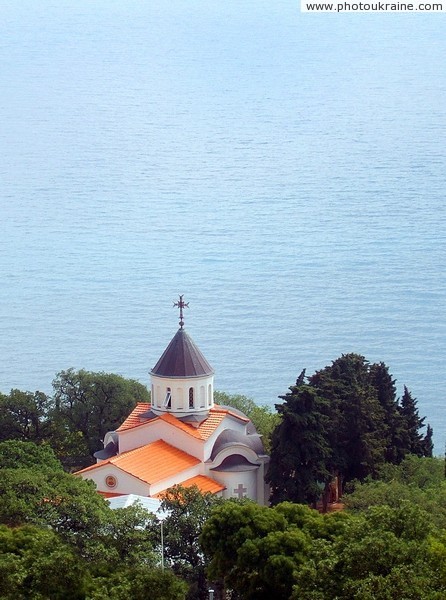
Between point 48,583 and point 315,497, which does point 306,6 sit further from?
point 48,583

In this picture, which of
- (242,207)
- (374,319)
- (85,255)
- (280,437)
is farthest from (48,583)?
(242,207)

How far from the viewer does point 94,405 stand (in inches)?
1764

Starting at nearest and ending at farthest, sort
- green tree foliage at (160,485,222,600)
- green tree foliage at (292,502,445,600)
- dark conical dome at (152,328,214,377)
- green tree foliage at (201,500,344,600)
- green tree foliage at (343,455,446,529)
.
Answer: green tree foliage at (292,502,445,600), green tree foliage at (201,500,344,600), green tree foliage at (160,485,222,600), green tree foliage at (343,455,446,529), dark conical dome at (152,328,214,377)

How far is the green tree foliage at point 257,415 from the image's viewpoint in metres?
43.3

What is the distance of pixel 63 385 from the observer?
4547cm

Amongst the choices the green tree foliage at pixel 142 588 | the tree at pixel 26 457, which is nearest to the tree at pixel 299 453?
the tree at pixel 26 457

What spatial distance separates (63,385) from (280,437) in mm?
7852

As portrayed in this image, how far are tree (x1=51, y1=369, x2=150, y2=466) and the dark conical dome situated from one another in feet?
11.4

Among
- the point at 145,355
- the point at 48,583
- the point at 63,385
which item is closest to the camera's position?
the point at 48,583

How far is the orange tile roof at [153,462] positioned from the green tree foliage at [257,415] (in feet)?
8.67

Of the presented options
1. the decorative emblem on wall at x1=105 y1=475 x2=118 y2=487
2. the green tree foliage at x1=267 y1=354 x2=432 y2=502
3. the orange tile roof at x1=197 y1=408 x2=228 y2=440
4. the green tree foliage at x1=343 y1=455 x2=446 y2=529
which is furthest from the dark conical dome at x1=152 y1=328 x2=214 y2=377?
the green tree foliage at x1=343 y1=455 x2=446 y2=529

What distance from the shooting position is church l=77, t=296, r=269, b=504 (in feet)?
130

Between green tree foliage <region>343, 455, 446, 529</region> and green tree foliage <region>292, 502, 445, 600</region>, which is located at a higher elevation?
green tree foliage <region>343, 455, 446, 529</region>

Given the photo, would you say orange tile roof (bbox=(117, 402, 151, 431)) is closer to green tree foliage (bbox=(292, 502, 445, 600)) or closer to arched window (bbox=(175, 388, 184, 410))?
arched window (bbox=(175, 388, 184, 410))
